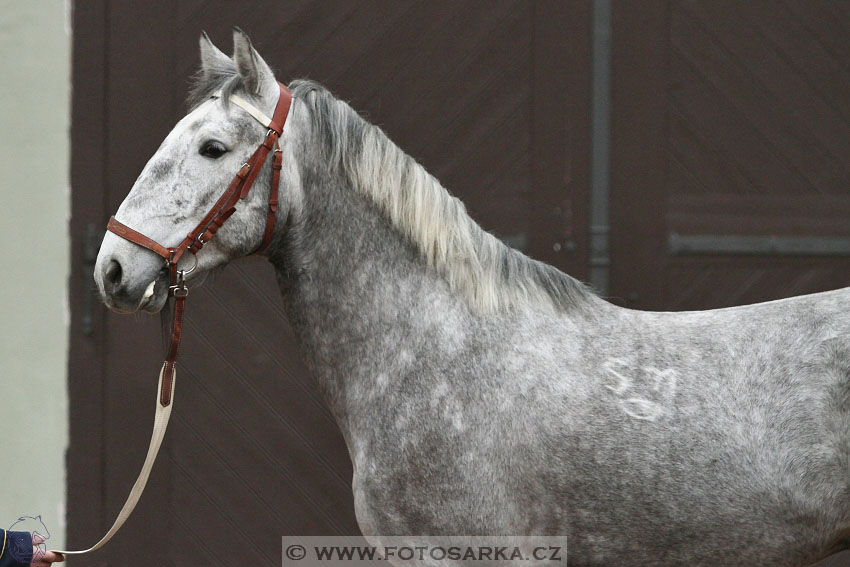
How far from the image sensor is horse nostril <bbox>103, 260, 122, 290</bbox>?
2078 millimetres

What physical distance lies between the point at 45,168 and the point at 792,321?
119 inches

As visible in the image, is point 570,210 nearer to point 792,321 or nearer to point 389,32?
point 389,32

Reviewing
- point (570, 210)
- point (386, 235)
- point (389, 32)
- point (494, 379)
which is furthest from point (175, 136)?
point (570, 210)

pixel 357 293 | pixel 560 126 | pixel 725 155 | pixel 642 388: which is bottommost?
pixel 642 388

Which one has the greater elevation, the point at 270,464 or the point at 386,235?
the point at 386,235

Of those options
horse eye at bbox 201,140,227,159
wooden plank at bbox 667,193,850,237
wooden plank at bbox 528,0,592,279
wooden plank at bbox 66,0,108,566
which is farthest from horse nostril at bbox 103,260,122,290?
wooden plank at bbox 667,193,850,237

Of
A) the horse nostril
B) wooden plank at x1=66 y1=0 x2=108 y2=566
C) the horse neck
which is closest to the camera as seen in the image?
the horse nostril

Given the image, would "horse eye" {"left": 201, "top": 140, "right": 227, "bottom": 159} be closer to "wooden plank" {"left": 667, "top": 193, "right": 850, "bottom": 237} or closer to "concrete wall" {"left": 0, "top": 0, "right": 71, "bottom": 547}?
"concrete wall" {"left": 0, "top": 0, "right": 71, "bottom": 547}

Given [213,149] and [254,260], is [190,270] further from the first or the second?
[254,260]

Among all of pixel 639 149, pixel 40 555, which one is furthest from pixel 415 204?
pixel 639 149

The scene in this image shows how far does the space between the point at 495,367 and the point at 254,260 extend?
1.64 m

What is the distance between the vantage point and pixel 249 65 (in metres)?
2.18

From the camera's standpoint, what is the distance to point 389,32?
11.6ft

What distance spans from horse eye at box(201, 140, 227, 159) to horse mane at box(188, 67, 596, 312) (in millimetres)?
214
